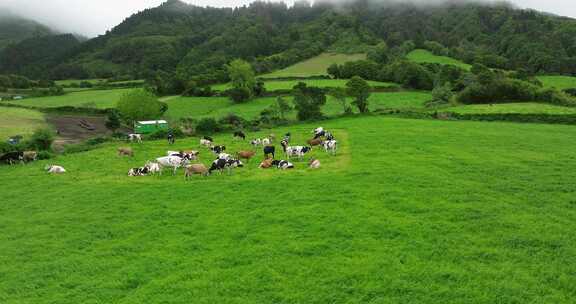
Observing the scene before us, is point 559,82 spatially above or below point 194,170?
above

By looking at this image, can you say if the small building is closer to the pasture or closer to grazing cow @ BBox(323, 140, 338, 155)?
grazing cow @ BBox(323, 140, 338, 155)

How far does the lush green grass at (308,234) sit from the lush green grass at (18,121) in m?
37.0

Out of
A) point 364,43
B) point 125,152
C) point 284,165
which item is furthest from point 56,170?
point 364,43

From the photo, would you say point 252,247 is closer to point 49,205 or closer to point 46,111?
point 49,205

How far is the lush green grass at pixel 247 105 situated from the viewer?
233 feet

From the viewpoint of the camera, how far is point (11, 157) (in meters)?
34.5

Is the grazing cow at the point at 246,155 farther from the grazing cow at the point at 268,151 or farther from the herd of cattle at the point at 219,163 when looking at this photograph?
the grazing cow at the point at 268,151

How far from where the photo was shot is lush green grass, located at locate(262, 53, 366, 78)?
390 ft

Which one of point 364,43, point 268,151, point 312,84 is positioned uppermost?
point 364,43

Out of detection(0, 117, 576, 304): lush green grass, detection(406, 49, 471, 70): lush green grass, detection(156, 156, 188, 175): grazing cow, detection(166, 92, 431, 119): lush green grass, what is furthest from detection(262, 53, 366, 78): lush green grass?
detection(0, 117, 576, 304): lush green grass

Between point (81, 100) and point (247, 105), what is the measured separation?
4513cm

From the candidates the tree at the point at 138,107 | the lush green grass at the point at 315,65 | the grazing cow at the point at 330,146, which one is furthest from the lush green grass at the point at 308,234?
the lush green grass at the point at 315,65

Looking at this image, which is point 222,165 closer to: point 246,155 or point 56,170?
point 246,155

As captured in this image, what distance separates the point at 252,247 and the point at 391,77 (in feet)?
293
